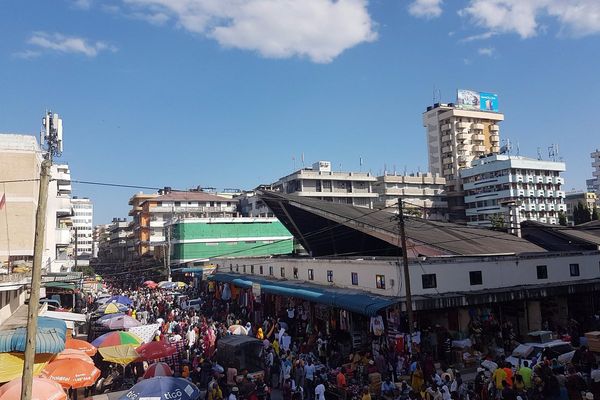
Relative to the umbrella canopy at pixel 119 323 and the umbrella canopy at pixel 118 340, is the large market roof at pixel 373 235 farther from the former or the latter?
the umbrella canopy at pixel 118 340

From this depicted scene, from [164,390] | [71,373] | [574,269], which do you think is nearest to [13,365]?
[71,373]

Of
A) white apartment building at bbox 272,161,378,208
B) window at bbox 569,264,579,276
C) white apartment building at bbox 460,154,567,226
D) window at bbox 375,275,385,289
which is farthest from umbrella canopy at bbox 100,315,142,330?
white apartment building at bbox 460,154,567,226

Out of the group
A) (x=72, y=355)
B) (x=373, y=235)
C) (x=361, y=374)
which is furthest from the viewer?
(x=373, y=235)

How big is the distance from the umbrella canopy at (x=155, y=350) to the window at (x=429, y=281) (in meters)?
10.9

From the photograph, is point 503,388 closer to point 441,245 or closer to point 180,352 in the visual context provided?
point 441,245

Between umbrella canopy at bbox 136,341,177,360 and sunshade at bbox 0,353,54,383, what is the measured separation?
11.9 ft

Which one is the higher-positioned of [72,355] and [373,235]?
[373,235]

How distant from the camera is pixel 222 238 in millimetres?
67125

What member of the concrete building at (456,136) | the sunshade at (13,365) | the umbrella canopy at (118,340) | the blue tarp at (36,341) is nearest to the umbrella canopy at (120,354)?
the umbrella canopy at (118,340)

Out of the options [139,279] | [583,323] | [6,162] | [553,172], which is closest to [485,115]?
[553,172]

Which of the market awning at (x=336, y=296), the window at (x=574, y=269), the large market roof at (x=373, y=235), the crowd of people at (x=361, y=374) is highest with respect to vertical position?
the large market roof at (x=373, y=235)

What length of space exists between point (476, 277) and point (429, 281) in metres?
2.81

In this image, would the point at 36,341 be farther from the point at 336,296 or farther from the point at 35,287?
the point at 336,296

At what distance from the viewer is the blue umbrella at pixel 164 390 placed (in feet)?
37.8
